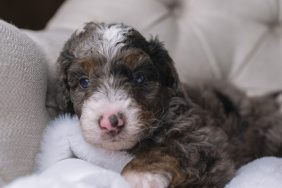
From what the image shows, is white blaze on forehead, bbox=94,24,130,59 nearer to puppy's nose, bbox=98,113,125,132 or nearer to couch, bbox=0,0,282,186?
puppy's nose, bbox=98,113,125,132

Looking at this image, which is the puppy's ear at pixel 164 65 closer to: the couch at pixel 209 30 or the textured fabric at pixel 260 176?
the textured fabric at pixel 260 176

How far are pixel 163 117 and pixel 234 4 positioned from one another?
1.13 metres

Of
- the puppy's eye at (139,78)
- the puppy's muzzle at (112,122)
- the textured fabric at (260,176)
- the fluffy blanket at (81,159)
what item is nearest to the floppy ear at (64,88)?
the fluffy blanket at (81,159)

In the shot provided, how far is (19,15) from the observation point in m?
3.44

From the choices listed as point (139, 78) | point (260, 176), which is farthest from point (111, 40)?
point (260, 176)

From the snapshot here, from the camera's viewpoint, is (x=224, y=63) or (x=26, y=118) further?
(x=224, y=63)

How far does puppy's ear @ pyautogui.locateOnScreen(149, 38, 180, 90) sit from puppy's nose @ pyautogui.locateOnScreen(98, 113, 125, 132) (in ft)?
1.44

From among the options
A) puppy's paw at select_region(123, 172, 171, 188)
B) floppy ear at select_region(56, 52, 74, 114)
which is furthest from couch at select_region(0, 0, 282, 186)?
puppy's paw at select_region(123, 172, 171, 188)

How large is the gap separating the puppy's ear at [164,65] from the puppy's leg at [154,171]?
14.5 inches

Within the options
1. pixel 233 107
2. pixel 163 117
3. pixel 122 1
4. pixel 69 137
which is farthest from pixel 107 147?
pixel 122 1

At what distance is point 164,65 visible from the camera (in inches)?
82.4

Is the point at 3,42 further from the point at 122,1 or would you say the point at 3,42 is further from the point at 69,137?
the point at 122,1

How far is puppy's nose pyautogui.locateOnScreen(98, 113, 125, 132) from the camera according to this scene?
1661mm

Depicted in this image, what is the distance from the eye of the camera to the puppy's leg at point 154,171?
169 cm
